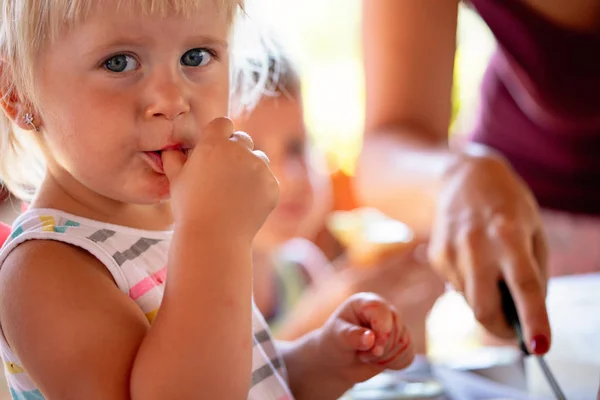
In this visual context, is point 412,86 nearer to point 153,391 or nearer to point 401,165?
point 401,165

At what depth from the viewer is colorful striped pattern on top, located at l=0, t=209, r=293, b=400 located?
0.54 metres

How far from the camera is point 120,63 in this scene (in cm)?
53

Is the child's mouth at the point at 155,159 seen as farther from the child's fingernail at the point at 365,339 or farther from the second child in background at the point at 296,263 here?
the second child in background at the point at 296,263

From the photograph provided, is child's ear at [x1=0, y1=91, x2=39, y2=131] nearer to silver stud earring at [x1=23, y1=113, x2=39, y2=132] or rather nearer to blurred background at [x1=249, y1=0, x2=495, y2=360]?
silver stud earring at [x1=23, y1=113, x2=39, y2=132]

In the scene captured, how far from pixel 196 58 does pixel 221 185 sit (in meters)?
0.12

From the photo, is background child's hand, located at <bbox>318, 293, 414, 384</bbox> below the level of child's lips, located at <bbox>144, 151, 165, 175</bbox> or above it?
below

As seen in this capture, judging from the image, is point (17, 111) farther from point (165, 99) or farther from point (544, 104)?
point (544, 104)

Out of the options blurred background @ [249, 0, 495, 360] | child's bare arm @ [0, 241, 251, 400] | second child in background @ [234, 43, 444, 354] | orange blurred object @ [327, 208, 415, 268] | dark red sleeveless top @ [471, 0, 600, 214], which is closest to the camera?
child's bare arm @ [0, 241, 251, 400]

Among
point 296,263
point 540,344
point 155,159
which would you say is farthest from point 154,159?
point 296,263

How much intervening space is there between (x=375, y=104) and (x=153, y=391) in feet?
2.82

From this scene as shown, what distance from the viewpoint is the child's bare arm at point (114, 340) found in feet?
1.55

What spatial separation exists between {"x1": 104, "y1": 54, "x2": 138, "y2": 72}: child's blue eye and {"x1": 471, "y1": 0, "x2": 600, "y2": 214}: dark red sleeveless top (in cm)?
70

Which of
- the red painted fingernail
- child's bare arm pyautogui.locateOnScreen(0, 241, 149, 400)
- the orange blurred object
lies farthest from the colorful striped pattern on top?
the orange blurred object

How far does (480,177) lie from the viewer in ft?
2.59
